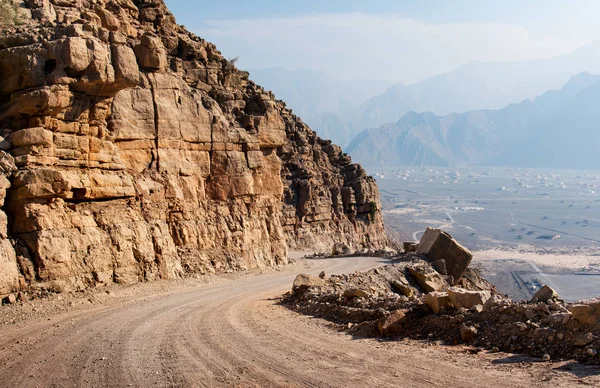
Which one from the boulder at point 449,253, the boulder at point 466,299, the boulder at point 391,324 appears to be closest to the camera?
the boulder at point 391,324

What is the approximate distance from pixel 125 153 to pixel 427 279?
16.4m

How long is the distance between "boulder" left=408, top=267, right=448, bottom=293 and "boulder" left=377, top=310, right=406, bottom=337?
1491cm

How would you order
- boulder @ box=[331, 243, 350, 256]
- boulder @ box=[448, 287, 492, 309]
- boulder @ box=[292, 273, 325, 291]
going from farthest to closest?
boulder @ box=[331, 243, 350, 256] → boulder @ box=[292, 273, 325, 291] → boulder @ box=[448, 287, 492, 309]

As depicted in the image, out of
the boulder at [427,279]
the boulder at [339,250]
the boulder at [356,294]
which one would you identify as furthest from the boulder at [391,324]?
the boulder at [339,250]

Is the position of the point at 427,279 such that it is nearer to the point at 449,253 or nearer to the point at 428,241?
the point at 449,253

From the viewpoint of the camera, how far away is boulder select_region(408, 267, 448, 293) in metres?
29.0

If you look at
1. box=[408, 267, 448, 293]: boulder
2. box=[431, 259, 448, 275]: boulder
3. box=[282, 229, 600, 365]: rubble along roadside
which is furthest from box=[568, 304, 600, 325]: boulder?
box=[431, 259, 448, 275]: boulder

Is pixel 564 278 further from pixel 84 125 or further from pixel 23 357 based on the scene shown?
pixel 23 357

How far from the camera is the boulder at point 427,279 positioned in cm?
2902

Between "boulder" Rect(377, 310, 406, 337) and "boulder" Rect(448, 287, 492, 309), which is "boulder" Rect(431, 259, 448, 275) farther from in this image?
"boulder" Rect(377, 310, 406, 337)

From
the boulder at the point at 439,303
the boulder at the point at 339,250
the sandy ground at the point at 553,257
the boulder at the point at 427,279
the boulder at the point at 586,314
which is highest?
the boulder at the point at 586,314

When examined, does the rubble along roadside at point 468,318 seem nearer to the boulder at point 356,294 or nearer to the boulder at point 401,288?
the boulder at point 356,294

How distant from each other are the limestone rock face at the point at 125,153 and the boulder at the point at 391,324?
11.2 meters

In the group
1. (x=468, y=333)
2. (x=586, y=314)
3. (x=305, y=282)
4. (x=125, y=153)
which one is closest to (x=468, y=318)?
(x=468, y=333)
